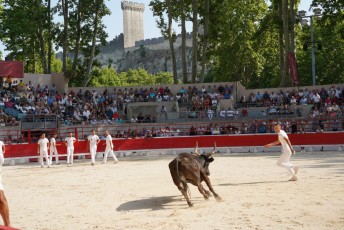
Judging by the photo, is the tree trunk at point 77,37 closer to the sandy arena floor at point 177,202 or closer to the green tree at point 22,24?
the green tree at point 22,24

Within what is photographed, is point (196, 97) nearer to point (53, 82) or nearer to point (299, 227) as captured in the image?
point (53, 82)

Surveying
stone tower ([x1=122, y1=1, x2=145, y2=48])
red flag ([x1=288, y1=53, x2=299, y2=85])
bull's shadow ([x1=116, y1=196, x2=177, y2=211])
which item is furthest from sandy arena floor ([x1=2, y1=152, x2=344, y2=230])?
stone tower ([x1=122, y1=1, x2=145, y2=48])

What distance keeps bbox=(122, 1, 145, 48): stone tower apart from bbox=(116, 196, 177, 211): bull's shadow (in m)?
168

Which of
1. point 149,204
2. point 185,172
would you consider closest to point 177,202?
point 149,204

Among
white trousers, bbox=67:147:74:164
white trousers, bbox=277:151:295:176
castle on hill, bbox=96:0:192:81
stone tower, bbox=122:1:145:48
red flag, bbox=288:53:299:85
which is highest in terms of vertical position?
stone tower, bbox=122:1:145:48

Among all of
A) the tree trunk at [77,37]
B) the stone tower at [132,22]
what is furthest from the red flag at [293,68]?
the stone tower at [132,22]

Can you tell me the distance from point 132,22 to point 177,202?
177 meters

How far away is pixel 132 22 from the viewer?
7323 inches

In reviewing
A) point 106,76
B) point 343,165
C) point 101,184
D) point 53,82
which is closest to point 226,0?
point 53,82

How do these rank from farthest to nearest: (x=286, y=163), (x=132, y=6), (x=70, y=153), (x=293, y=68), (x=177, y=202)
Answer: (x=132, y=6) < (x=293, y=68) < (x=70, y=153) < (x=286, y=163) < (x=177, y=202)

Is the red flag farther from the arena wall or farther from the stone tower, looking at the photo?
the stone tower

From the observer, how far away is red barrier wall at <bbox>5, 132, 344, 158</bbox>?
30375 millimetres

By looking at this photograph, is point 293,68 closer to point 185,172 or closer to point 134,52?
point 185,172

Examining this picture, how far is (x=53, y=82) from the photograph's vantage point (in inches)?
1649
